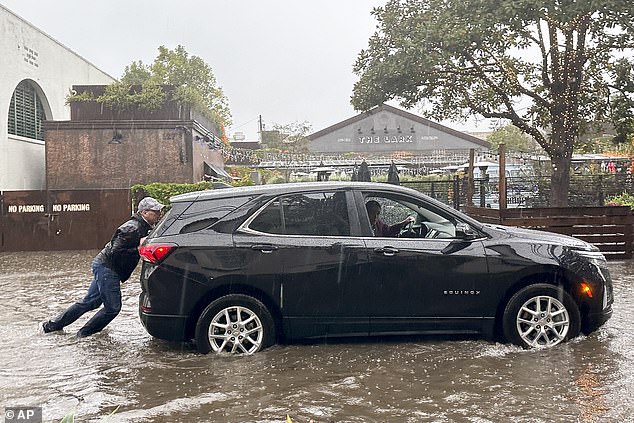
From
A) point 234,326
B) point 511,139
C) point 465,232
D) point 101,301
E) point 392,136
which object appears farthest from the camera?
point 511,139

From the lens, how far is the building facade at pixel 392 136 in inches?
1652

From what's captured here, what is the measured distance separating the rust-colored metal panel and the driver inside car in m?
12.2

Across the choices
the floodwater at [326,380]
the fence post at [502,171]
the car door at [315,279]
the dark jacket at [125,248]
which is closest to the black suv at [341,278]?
the car door at [315,279]

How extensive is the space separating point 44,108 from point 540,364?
27.0 meters

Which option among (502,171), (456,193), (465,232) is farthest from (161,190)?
(465,232)

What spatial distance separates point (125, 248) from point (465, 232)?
142 inches

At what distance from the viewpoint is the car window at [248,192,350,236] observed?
6793 millimetres

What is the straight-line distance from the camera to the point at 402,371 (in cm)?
604

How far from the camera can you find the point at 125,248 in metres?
7.65

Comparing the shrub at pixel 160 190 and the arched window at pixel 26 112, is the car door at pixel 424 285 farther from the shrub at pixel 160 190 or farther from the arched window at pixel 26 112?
the arched window at pixel 26 112

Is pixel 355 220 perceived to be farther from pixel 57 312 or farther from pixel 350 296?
pixel 57 312

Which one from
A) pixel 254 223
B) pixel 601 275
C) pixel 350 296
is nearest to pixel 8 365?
pixel 254 223

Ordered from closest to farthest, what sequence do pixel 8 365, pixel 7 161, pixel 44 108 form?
pixel 8 365 → pixel 7 161 → pixel 44 108

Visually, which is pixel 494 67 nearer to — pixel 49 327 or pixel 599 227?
pixel 599 227
